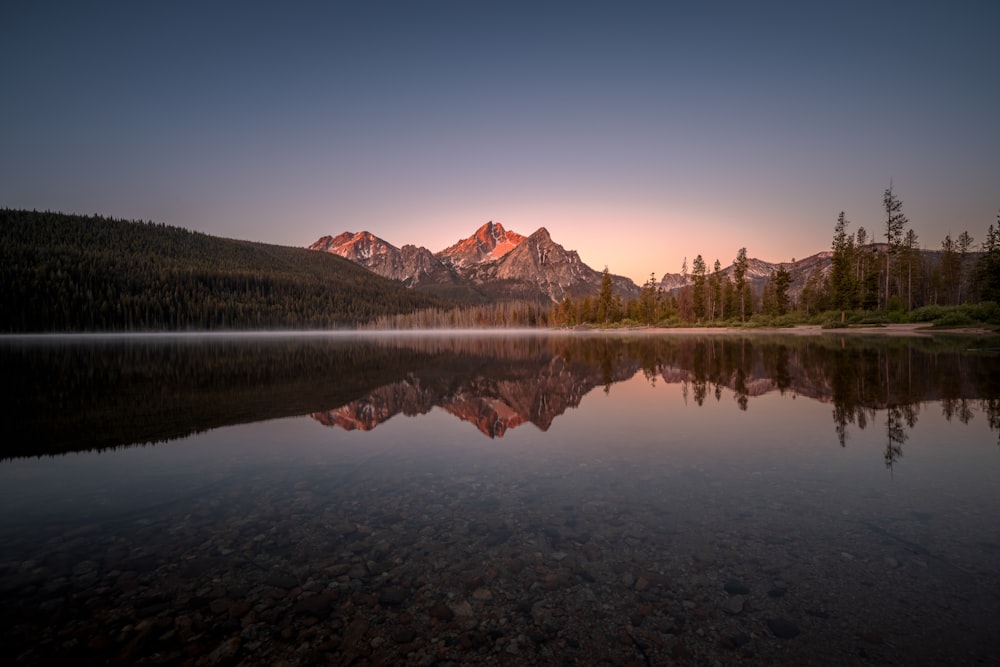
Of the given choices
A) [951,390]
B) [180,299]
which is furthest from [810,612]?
[180,299]

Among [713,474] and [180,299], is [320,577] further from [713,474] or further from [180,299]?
[180,299]

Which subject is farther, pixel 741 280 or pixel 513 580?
pixel 741 280

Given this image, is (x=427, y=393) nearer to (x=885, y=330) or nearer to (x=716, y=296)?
(x=885, y=330)

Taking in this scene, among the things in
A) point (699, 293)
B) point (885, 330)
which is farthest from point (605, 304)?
point (885, 330)

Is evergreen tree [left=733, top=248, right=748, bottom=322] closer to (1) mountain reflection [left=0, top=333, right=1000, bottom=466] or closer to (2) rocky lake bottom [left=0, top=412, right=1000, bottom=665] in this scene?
(1) mountain reflection [left=0, top=333, right=1000, bottom=466]

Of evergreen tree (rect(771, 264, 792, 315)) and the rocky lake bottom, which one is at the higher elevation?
evergreen tree (rect(771, 264, 792, 315))

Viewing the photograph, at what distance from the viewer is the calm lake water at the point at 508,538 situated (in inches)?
183

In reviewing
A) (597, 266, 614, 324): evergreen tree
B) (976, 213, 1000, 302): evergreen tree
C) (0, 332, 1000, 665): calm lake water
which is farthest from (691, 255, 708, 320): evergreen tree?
(0, 332, 1000, 665): calm lake water

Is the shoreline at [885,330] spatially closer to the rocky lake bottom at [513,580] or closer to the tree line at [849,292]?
the tree line at [849,292]

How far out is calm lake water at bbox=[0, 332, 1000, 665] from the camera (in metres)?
4.66

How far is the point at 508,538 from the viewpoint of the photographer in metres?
6.94

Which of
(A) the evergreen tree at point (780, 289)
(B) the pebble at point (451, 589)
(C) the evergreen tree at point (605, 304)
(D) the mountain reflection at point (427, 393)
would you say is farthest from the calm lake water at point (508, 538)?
(C) the evergreen tree at point (605, 304)

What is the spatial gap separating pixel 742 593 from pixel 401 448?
872 cm

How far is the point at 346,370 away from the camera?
31672mm
